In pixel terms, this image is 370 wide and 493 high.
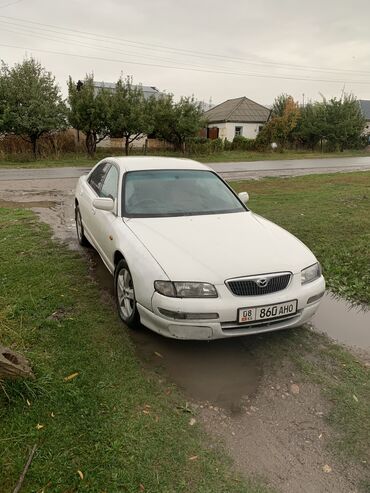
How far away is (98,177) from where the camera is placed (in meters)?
5.75

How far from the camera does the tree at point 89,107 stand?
2377 centimetres

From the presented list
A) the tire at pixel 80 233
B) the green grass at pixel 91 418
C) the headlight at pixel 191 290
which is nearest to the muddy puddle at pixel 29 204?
the tire at pixel 80 233

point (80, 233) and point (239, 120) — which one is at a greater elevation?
point (239, 120)

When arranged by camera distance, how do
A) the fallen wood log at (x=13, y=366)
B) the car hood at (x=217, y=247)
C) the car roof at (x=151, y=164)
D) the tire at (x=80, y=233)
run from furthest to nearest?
the tire at (x=80, y=233) < the car roof at (x=151, y=164) < the car hood at (x=217, y=247) < the fallen wood log at (x=13, y=366)

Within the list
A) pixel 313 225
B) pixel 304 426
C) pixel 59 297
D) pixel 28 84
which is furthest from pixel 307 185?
pixel 28 84

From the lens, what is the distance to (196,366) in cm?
338

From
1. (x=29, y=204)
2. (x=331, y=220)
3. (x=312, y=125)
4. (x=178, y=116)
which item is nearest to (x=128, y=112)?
(x=178, y=116)

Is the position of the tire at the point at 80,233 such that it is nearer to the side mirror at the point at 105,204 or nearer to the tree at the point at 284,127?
the side mirror at the point at 105,204

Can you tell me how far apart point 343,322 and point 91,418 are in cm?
285

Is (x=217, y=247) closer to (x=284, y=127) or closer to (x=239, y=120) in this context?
(x=284, y=127)

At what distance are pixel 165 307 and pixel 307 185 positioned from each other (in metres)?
11.8

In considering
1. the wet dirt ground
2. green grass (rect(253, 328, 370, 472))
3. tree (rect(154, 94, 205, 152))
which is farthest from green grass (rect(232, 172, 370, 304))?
tree (rect(154, 94, 205, 152))

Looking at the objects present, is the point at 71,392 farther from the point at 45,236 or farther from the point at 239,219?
the point at 45,236

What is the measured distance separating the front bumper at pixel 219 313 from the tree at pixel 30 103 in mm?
22553
